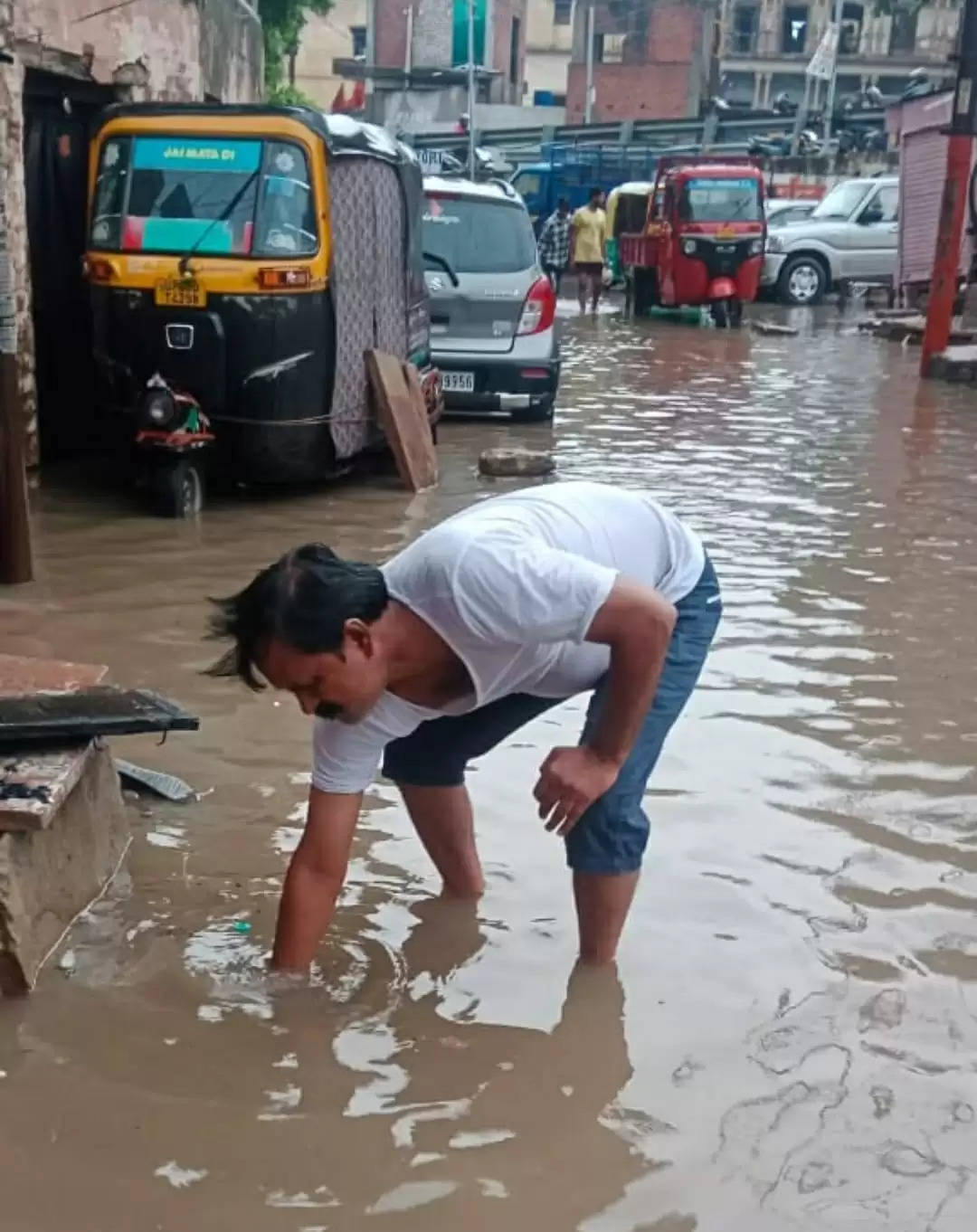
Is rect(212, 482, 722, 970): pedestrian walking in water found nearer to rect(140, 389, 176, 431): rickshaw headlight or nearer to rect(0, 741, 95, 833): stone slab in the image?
rect(0, 741, 95, 833): stone slab

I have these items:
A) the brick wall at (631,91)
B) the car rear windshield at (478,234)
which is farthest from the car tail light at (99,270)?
the brick wall at (631,91)

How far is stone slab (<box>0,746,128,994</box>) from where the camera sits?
3.20 m

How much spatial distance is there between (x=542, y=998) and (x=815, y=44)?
54661mm

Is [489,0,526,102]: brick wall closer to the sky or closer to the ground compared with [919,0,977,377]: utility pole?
closer to the sky

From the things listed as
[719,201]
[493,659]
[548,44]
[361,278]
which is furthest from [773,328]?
[548,44]

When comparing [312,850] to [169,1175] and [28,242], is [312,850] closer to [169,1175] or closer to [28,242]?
[169,1175]

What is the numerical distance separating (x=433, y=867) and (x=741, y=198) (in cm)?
1892

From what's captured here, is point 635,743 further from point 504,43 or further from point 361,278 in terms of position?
point 504,43

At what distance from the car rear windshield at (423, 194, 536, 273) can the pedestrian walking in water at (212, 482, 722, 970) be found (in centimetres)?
806

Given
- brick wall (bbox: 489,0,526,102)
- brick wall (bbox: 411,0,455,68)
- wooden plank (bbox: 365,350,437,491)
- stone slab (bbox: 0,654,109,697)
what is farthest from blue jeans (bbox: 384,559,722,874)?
brick wall (bbox: 489,0,526,102)

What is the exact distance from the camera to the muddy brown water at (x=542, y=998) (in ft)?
8.89

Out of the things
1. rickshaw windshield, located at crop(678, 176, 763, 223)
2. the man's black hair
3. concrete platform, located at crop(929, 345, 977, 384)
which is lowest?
concrete platform, located at crop(929, 345, 977, 384)

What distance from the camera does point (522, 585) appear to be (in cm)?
265

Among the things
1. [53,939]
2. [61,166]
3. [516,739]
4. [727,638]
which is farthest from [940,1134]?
[61,166]
